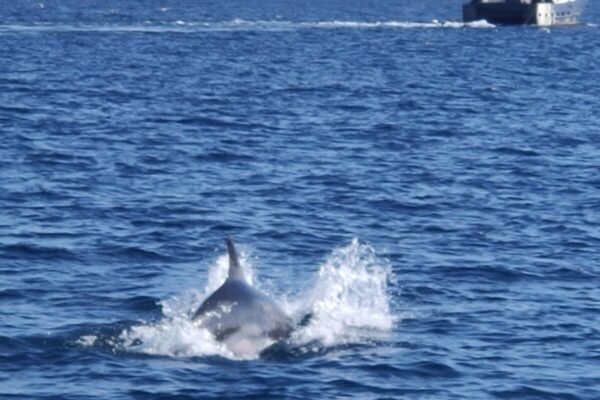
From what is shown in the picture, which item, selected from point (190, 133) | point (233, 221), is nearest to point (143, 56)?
point (190, 133)

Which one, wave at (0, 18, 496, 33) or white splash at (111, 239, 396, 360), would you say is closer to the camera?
white splash at (111, 239, 396, 360)

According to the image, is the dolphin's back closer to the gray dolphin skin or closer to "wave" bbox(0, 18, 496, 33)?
the gray dolphin skin

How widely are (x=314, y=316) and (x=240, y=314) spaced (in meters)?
2.55

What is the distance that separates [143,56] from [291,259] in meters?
66.6

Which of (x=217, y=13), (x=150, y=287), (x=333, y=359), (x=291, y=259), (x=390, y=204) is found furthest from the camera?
(x=217, y=13)

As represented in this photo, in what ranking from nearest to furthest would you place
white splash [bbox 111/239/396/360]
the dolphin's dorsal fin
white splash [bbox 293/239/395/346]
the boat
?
white splash [bbox 111/239/396/360]
the dolphin's dorsal fin
white splash [bbox 293/239/395/346]
the boat

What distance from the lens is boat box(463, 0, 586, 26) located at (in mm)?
150500

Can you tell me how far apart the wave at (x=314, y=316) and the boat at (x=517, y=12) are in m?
117

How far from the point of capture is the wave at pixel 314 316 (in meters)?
28.2

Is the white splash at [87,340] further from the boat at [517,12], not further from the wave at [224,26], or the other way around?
the boat at [517,12]

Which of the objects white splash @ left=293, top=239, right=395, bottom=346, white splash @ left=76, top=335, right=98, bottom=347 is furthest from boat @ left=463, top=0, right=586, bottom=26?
white splash @ left=76, top=335, right=98, bottom=347

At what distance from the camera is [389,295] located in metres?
33.0

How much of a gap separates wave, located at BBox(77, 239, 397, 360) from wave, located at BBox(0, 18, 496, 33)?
94030mm

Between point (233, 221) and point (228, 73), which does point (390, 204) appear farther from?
point (228, 73)
